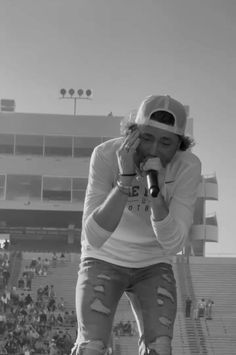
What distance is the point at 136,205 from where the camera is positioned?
183 inches

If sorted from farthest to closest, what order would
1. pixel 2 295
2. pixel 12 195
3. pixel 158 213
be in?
pixel 12 195 → pixel 2 295 → pixel 158 213

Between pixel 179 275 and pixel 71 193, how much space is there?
13412 millimetres

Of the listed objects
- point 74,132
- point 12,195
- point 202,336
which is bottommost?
point 202,336

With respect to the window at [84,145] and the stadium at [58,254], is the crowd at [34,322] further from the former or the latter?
the window at [84,145]

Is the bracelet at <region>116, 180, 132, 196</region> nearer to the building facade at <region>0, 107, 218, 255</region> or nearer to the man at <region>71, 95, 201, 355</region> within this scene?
the man at <region>71, 95, 201, 355</region>

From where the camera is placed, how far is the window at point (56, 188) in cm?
4325

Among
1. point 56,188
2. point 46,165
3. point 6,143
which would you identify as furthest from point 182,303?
point 6,143

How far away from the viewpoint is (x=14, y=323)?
932 inches

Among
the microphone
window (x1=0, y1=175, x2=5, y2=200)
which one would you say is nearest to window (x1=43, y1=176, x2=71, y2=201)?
window (x1=0, y1=175, x2=5, y2=200)

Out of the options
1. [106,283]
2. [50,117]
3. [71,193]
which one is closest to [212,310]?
[71,193]

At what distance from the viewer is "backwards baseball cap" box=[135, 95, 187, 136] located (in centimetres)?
451

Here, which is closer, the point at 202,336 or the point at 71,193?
the point at 202,336

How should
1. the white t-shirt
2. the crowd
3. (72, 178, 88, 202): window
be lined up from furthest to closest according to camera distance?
(72, 178, 88, 202): window
the crowd
the white t-shirt

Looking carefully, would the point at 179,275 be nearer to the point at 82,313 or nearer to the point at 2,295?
the point at 2,295
